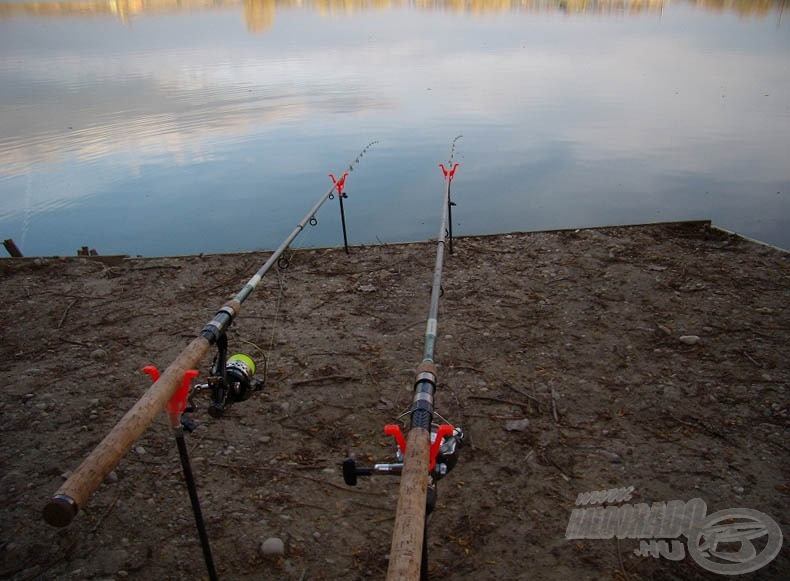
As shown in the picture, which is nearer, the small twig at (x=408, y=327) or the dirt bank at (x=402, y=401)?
the dirt bank at (x=402, y=401)

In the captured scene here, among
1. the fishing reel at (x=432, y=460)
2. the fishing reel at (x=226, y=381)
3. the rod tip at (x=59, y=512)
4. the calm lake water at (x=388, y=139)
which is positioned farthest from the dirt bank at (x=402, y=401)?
the calm lake water at (x=388, y=139)

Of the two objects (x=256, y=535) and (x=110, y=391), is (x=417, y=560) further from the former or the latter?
(x=110, y=391)

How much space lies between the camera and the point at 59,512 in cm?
121

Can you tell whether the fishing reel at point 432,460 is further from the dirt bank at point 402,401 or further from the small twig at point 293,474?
the small twig at point 293,474

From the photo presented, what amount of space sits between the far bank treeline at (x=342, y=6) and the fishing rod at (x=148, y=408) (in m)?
39.5

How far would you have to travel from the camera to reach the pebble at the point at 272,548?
2.52 meters

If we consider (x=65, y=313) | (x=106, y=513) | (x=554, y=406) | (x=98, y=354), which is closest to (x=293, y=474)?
(x=106, y=513)

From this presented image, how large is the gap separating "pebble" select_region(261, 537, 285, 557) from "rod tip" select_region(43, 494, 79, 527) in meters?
1.46

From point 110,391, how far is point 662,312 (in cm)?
405

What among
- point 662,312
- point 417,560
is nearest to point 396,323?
point 662,312

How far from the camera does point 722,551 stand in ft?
7.87

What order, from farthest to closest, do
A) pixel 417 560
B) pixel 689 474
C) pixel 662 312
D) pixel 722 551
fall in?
pixel 662 312
pixel 689 474
pixel 722 551
pixel 417 560

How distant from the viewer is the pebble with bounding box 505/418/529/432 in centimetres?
321

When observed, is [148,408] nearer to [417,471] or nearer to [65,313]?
[417,471]
